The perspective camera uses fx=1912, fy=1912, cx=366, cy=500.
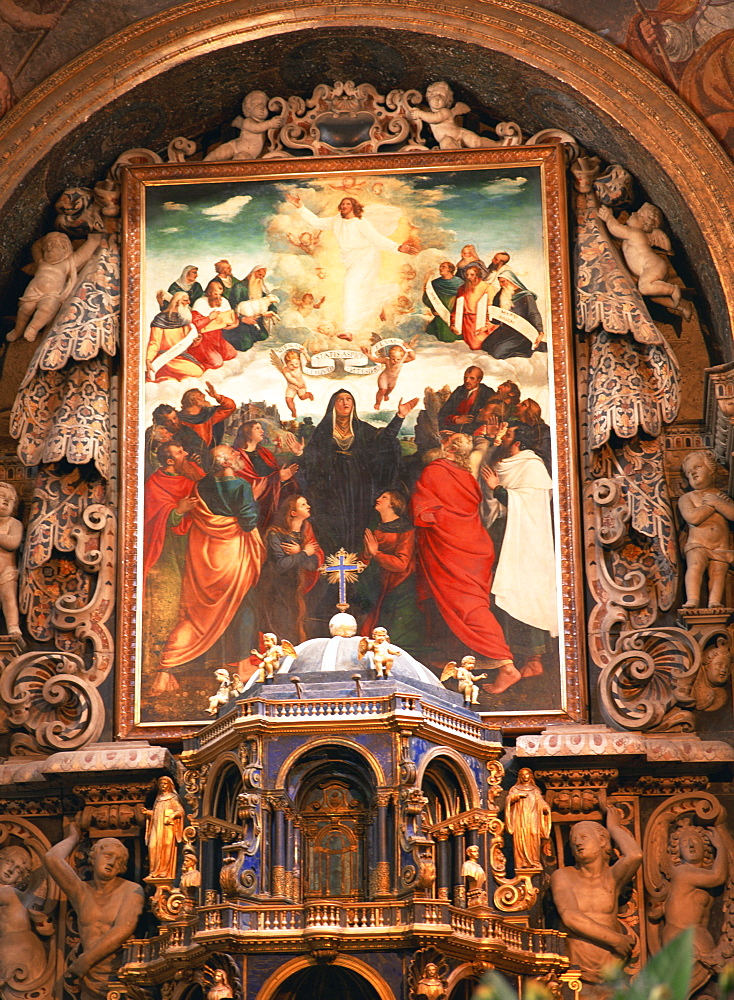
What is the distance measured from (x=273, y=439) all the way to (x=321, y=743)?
294 cm

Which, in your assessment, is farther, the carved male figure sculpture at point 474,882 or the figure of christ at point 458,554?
the figure of christ at point 458,554

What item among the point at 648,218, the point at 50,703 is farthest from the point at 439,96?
the point at 50,703

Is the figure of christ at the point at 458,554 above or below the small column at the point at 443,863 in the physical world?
above

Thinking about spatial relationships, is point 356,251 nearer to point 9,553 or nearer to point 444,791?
point 9,553

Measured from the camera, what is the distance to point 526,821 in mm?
11461

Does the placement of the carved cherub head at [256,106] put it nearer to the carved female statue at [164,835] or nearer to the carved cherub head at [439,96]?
the carved cherub head at [439,96]

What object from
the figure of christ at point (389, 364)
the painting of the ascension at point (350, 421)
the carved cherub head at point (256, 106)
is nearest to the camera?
the painting of the ascension at point (350, 421)

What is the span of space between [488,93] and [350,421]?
Answer: 2649 millimetres

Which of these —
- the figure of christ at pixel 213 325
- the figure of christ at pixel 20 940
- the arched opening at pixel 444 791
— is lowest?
the figure of christ at pixel 20 940

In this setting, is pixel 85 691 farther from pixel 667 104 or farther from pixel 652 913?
pixel 667 104

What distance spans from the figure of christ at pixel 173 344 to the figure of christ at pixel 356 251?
3.45 ft

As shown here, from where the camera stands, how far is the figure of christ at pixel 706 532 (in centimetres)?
1230

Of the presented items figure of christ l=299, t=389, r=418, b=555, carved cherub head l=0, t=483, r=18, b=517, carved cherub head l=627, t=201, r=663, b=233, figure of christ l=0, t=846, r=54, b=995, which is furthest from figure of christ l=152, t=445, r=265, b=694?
carved cherub head l=627, t=201, r=663, b=233

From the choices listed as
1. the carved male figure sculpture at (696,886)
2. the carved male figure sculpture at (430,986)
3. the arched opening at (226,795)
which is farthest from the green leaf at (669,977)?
the carved male figure sculpture at (696,886)
